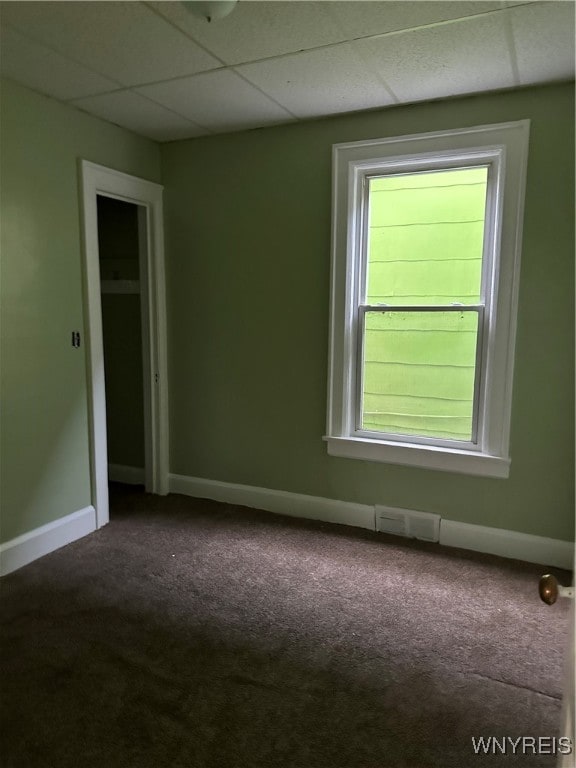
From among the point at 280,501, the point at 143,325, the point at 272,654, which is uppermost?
the point at 143,325

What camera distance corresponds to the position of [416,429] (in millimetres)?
3283

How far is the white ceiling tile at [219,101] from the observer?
2711 mm

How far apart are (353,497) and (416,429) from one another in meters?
0.60

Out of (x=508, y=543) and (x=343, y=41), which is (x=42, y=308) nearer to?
(x=343, y=41)

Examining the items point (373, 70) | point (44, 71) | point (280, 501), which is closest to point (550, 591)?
point (373, 70)

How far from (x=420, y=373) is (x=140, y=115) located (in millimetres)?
2272

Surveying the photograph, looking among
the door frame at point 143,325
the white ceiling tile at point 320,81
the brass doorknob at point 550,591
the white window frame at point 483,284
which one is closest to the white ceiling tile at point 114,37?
the white ceiling tile at point 320,81

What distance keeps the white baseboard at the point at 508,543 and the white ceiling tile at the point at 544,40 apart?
237 cm

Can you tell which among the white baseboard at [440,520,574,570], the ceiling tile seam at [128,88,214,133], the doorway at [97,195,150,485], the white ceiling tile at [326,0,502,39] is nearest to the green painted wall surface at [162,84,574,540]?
the white baseboard at [440,520,574,570]

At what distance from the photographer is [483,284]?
3008 mm

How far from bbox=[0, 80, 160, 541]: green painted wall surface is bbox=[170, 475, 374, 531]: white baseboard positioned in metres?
0.83

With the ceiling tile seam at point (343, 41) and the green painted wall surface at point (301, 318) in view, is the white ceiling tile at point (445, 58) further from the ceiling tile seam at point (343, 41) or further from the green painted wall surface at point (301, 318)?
the green painted wall surface at point (301, 318)

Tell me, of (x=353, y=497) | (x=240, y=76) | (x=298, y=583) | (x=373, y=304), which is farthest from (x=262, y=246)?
(x=298, y=583)

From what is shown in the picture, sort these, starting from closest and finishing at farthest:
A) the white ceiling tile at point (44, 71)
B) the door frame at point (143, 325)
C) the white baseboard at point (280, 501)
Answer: the white ceiling tile at point (44, 71) → the door frame at point (143, 325) → the white baseboard at point (280, 501)
